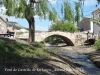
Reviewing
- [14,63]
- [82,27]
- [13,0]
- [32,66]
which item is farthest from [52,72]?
[82,27]

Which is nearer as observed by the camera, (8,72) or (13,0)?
(8,72)

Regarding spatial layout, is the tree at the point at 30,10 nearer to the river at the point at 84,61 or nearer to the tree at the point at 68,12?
the tree at the point at 68,12

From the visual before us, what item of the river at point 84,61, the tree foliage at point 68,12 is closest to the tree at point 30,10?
the tree foliage at point 68,12

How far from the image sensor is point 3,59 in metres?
11.5

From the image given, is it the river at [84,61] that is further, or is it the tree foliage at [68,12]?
the tree foliage at [68,12]

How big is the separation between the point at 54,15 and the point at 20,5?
3.31 m

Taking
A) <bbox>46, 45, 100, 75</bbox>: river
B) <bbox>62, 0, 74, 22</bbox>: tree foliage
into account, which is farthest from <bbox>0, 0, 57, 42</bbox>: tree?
<bbox>46, 45, 100, 75</bbox>: river

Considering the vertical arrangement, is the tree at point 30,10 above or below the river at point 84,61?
above

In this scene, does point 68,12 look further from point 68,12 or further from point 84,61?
point 84,61

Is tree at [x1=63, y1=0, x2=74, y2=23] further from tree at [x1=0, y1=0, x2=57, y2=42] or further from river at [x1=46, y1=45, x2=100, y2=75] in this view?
river at [x1=46, y1=45, x2=100, y2=75]

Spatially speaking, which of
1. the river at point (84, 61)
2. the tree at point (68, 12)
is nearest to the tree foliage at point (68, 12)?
the tree at point (68, 12)

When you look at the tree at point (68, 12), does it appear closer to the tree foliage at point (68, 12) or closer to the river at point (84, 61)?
the tree foliage at point (68, 12)

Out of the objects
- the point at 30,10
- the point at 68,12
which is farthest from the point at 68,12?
the point at 30,10

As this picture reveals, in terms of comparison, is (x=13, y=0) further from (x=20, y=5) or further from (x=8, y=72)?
(x=8, y=72)
